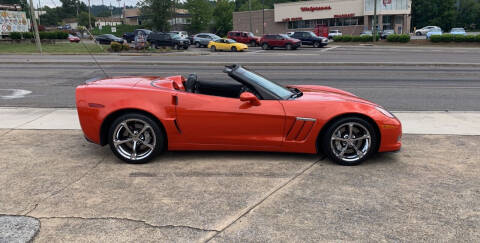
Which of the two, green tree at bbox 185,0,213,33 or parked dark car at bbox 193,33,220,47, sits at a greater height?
green tree at bbox 185,0,213,33

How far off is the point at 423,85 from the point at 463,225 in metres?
9.79

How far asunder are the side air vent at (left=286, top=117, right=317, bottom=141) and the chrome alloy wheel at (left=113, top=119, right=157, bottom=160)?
5.39 feet

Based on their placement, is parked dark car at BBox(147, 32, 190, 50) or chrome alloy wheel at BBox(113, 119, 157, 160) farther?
parked dark car at BBox(147, 32, 190, 50)

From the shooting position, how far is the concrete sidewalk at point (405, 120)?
20.7 feet

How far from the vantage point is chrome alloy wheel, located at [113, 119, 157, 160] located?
179 inches

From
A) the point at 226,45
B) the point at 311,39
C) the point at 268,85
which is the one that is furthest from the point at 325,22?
the point at 268,85

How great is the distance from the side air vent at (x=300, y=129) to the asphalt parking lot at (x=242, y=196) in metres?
0.34

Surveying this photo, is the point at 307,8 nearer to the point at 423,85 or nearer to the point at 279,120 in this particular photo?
the point at 423,85

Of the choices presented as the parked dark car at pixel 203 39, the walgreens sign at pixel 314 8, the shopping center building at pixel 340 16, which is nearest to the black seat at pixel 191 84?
the parked dark car at pixel 203 39

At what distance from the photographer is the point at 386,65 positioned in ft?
58.7

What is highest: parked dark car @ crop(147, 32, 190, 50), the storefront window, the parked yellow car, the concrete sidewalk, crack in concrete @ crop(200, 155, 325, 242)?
the storefront window

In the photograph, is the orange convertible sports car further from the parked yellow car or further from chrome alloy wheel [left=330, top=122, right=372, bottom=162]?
the parked yellow car

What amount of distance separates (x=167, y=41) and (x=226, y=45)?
5952 mm

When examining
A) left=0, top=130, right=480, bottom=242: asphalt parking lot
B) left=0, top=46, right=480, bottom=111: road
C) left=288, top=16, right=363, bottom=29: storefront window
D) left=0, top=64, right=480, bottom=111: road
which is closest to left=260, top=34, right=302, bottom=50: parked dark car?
left=0, top=46, right=480, bottom=111: road
